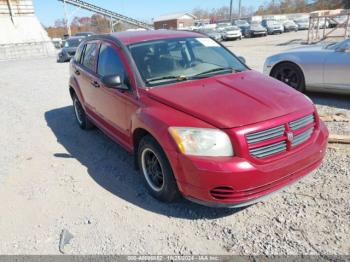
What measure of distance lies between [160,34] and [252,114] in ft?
6.99

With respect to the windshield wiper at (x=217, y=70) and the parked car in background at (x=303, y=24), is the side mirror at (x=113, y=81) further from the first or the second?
the parked car in background at (x=303, y=24)

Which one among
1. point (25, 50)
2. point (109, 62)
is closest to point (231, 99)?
point (109, 62)

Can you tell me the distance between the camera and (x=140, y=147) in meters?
3.54

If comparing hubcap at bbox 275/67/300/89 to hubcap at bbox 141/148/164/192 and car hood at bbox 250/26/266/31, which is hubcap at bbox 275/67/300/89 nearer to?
hubcap at bbox 141/148/164/192

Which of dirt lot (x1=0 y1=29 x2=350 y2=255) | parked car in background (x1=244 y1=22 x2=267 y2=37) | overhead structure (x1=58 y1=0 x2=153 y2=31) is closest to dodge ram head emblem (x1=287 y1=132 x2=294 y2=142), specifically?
dirt lot (x1=0 y1=29 x2=350 y2=255)

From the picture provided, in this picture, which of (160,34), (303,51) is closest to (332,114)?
(303,51)

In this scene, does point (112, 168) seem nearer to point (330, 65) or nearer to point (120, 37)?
point (120, 37)

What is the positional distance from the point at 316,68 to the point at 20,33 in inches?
1417

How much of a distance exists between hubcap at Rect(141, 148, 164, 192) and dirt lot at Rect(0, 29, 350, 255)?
0.20 m

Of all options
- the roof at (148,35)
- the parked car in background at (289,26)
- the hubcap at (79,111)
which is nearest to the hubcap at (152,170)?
the roof at (148,35)

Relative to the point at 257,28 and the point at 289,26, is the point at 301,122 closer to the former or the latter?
the point at 257,28

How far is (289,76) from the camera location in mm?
6961

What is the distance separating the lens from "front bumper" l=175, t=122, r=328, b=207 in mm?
2703

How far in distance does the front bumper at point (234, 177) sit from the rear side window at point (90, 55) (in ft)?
9.28
